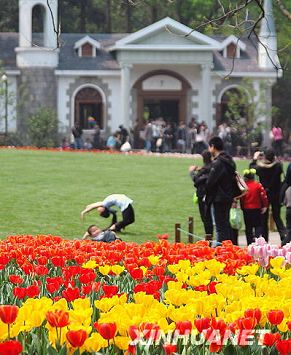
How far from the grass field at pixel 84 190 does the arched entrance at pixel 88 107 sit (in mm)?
16304

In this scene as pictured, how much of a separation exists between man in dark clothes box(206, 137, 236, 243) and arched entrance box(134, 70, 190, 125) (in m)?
42.2

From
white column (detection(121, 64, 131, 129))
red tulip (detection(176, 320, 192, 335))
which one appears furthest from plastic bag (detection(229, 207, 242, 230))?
white column (detection(121, 64, 131, 129))

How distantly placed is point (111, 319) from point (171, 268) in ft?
8.35

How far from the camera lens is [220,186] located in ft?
51.6

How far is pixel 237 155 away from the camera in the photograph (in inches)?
2034

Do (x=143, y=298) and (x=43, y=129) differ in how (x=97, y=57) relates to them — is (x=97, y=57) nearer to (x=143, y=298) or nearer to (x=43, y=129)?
(x=43, y=129)

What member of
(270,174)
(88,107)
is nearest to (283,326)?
(270,174)

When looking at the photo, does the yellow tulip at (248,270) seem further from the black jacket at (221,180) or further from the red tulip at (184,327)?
the black jacket at (221,180)

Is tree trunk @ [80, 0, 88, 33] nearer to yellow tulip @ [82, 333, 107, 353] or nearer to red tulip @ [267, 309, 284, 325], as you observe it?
red tulip @ [267, 309, 284, 325]

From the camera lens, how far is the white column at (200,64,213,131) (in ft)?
188

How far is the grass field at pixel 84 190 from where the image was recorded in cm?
2180

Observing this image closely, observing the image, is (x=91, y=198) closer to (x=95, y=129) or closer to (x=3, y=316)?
(x=3, y=316)

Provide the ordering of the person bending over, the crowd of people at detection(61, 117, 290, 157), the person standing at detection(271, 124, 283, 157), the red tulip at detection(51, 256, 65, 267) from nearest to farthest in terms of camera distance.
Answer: the red tulip at detection(51, 256, 65, 267) → the person bending over → the person standing at detection(271, 124, 283, 157) → the crowd of people at detection(61, 117, 290, 157)

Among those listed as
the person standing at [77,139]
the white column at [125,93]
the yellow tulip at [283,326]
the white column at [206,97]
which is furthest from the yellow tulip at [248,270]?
the white column at [206,97]
